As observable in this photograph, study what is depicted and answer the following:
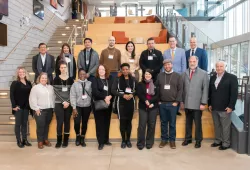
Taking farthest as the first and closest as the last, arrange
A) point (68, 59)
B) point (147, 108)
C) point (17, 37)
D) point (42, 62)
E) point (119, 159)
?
point (17, 37), point (42, 62), point (68, 59), point (147, 108), point (119, 159)

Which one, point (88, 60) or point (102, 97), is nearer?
point (102, 97)

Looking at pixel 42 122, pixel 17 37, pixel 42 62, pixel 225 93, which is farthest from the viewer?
pixel 17 37

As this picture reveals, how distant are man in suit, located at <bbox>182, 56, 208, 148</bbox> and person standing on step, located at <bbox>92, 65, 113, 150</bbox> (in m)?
1.36

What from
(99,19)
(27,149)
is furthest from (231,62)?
(99,19)

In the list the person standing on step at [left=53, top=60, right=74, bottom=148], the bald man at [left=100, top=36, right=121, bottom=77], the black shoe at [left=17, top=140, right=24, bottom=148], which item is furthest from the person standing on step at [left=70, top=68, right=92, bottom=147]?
the black shoe at [left=17, top=140, right=24, bottom=148]

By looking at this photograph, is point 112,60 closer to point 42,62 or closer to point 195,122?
point 42,62

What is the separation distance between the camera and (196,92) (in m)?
4.70

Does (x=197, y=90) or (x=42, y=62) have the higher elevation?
(x=42, y=62)

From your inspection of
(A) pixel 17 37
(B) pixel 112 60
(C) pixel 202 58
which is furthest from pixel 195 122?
(A) pixel 17 37

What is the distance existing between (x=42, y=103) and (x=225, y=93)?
10.5 feet

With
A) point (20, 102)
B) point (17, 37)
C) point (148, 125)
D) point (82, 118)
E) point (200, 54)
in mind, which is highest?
point (17, 37)

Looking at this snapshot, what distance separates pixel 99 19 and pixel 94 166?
12530 mm

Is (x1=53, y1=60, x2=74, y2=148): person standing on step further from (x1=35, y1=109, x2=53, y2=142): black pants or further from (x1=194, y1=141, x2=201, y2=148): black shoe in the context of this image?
(x1=194, y1=141, x2=201, y2=148): black shoe

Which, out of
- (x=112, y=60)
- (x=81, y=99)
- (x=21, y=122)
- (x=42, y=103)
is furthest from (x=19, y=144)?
(x=112, y=60)
